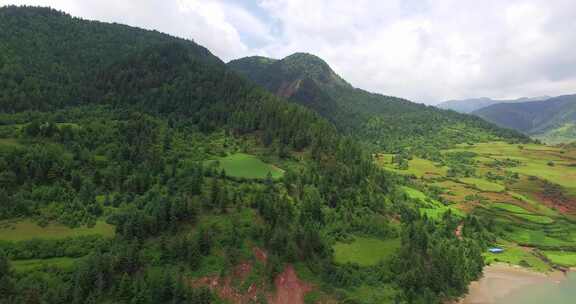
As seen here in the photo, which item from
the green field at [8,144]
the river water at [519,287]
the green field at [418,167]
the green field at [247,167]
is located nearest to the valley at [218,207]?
the green field at [8,144]

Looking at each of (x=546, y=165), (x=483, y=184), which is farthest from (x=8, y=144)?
(x=546, y=165)

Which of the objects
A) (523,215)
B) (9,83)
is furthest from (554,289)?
Result: (9,83)

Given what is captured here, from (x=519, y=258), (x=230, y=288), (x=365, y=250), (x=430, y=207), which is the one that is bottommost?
(x=519, y=258)

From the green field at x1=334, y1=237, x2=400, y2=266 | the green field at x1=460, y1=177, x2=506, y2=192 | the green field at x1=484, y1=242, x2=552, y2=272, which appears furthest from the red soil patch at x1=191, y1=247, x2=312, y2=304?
the green field at x1=460, y1=177, x2=506, y2=192

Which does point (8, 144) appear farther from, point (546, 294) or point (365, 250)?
point (546, 294)

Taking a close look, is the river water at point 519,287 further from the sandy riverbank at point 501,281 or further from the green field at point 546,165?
the green field at point 546,165

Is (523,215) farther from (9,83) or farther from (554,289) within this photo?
(9,83)
